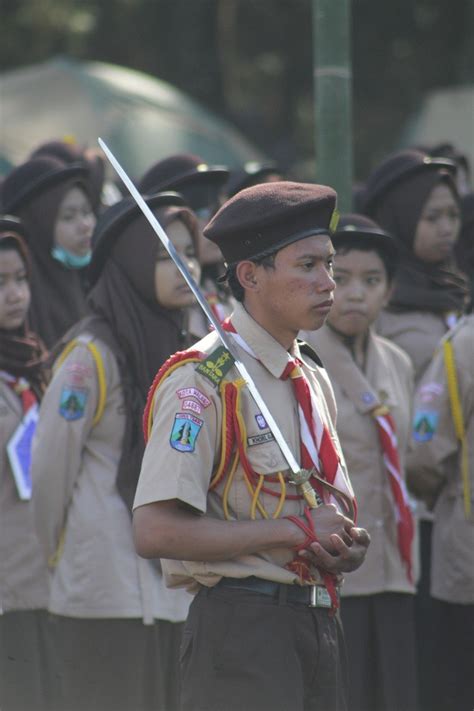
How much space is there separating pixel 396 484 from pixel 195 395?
6.51 feet

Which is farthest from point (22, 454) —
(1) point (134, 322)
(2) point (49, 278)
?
(2) point (49, 278)

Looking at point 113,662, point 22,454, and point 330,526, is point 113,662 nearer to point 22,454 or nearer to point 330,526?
point 22,454

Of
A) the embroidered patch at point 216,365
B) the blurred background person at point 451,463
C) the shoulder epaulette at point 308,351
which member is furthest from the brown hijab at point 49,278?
the embroidered patch at point 216,365

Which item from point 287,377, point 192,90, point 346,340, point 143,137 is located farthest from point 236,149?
point 287,377

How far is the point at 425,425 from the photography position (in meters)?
5.74

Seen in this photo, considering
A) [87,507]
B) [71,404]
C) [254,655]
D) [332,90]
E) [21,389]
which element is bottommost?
[254,655]

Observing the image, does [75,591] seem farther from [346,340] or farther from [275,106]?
[275,106]

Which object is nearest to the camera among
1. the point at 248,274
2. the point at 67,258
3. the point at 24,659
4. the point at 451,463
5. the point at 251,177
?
the point at 248,274

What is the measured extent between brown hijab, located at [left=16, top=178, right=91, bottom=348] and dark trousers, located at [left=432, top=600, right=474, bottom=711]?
86.7 inches

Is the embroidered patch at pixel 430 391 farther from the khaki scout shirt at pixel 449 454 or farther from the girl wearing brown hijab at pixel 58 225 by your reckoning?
the girl wearing brown hijab at pixel 58 225

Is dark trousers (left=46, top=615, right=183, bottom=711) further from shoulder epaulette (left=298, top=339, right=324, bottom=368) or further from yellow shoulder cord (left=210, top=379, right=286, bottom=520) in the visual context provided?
yellow shoulder cord (left=210, top=379, right=286, bottom=520)

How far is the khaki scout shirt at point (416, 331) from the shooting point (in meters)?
6.39

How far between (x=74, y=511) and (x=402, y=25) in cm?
1372

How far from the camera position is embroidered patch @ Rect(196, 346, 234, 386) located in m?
3.68
